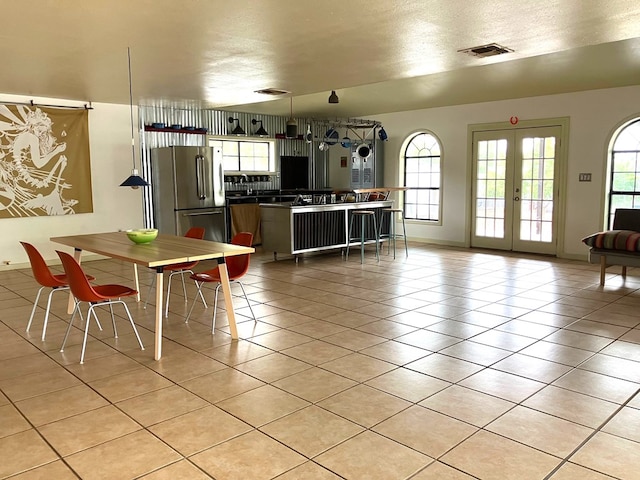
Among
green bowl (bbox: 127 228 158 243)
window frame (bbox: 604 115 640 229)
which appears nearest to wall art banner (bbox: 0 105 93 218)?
green bowl (bbox: 127 228 158 243)

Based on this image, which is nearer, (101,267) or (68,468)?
(68,468)

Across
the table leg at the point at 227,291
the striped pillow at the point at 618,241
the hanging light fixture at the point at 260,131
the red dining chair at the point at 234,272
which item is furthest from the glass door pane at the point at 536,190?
the table leg at the point at 227,291

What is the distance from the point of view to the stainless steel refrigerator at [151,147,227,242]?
8.38 m

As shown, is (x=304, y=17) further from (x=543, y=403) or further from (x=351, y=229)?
(x=351, y=229)

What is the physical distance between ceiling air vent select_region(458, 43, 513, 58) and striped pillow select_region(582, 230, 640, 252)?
9.08 ft

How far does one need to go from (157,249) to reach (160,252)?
0.20 meters

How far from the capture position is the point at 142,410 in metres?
3.02

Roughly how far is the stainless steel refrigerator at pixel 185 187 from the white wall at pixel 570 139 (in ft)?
13.8

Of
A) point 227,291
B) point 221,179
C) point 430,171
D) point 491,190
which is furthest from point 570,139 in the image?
point 227,291

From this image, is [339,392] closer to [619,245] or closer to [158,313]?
[158,313]

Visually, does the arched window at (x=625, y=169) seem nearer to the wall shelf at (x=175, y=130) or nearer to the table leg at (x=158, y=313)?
the wall shelf at (x=175, y=130)

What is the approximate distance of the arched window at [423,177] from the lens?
10289 mm

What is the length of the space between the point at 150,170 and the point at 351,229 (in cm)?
351

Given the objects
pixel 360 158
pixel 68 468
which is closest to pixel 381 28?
pixel 68 468
